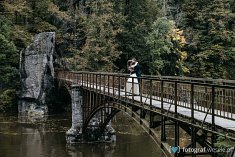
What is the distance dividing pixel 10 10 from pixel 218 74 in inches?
1122

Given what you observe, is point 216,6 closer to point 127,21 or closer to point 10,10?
point 127,21

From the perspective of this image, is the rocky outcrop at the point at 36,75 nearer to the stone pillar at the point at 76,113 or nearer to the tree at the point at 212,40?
the stone pillar at the point at 76,113

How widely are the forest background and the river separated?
7948mm

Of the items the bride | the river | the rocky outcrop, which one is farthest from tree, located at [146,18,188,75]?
the bride

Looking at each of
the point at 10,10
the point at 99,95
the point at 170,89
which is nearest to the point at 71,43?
the point at 10,10

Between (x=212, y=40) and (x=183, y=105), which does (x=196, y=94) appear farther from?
(x=212, y=40)

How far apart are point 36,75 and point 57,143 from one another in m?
15.2

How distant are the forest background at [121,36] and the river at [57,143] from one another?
795 cm

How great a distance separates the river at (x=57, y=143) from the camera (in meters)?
24.2

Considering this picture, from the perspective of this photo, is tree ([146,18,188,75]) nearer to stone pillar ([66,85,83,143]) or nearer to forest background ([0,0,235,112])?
forest background ([0,0,235,112])

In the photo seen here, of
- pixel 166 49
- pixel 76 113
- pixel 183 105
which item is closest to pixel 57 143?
pixel 76 113

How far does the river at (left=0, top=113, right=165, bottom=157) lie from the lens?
2417 centimetres

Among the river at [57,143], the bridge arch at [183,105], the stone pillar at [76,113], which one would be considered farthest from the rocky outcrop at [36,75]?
the bridge arch at [183,105]

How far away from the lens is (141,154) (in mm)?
23531
